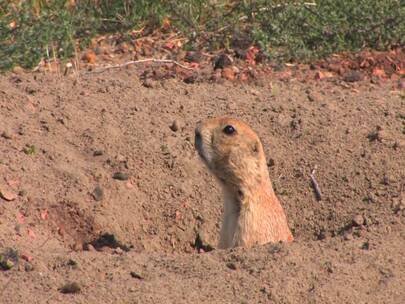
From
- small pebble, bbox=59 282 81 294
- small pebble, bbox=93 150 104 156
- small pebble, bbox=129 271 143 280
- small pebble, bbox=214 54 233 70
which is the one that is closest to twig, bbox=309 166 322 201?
small pebble, bbox=93 150 104 156

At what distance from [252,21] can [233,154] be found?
2584mm

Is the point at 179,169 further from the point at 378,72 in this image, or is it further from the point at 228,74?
the point at 378,72

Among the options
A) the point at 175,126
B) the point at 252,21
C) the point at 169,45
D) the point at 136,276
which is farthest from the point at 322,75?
the point at 136,276

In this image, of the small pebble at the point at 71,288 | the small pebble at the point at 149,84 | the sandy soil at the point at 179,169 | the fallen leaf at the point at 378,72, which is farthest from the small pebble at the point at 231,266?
the fallen leaf at the point at 378,72

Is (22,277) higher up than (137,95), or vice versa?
(22,277)

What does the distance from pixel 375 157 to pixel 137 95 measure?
1570 mm

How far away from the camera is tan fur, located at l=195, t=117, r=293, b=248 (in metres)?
5.64

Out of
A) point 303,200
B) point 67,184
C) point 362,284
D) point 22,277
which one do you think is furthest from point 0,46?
point 362,284

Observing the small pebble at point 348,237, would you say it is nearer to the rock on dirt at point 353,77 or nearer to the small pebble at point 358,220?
the small pebble at point 358,220

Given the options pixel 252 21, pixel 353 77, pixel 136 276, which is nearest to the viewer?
pixel 136 276

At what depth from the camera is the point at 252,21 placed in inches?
319

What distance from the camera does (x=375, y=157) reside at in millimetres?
6305

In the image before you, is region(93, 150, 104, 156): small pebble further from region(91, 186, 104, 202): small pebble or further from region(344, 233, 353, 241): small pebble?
region(344, 233, 353, 241): small pebble

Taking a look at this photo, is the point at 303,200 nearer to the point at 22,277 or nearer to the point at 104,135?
the point at 104,135
